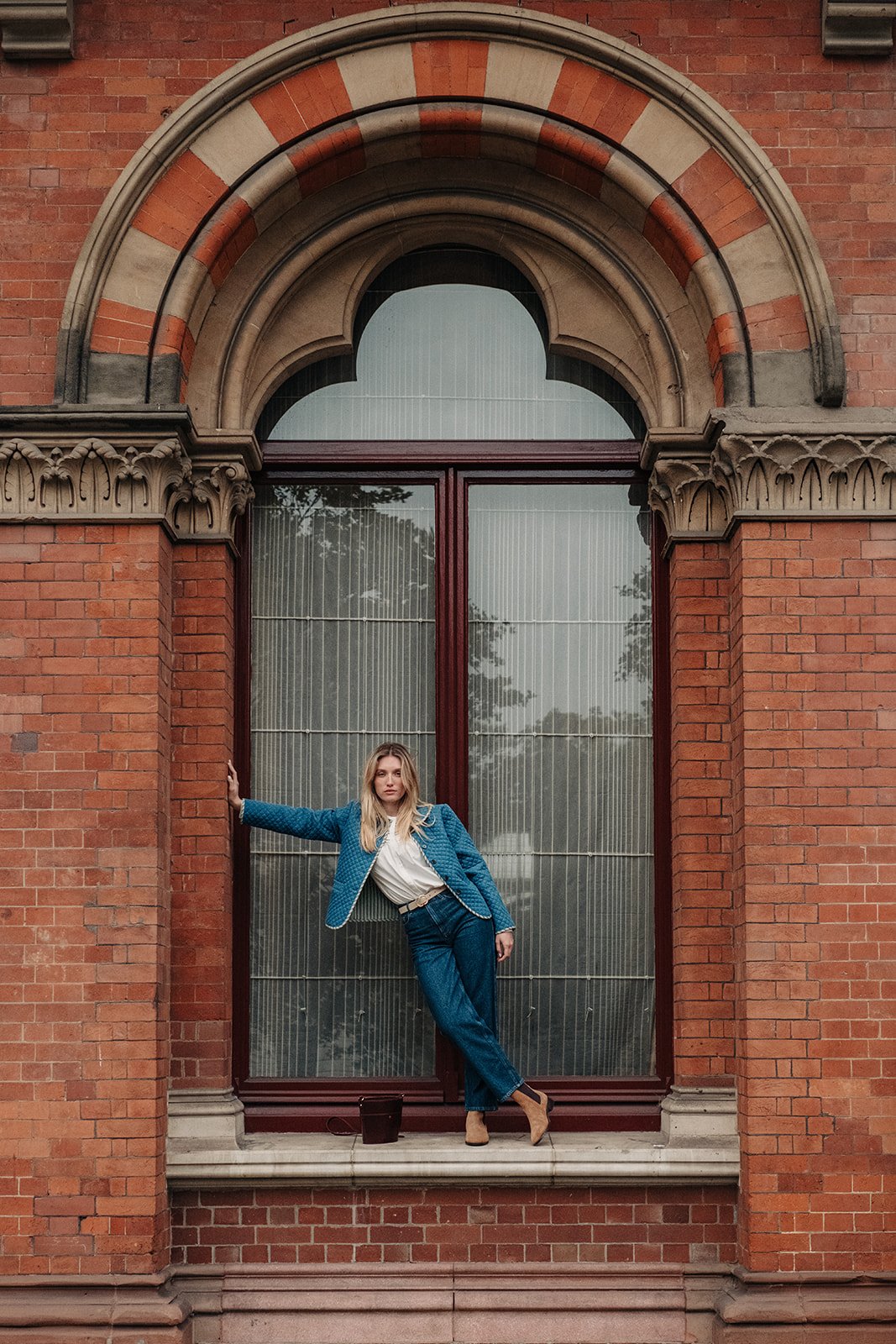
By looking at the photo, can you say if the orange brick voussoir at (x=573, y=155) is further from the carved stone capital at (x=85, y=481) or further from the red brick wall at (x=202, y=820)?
the red brick wall at (x=202, y=820)

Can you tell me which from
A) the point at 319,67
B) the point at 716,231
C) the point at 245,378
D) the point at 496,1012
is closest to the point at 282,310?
the point at 245,378

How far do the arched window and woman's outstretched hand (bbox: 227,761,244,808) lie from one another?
38 centimetres

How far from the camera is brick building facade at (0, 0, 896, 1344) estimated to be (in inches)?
266

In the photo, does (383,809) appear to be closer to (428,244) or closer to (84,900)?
(84,900)

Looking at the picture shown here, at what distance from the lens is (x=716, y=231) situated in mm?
7324

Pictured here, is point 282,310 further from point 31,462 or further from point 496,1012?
point 496,1012

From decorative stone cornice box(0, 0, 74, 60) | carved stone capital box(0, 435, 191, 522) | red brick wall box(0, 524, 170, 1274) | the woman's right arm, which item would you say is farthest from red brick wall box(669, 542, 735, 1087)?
decorative stone cornice box(0, 0, 74, 60)

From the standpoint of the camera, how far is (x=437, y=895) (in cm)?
727

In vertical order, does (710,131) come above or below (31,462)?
above

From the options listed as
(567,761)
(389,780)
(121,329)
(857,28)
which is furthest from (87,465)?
(857,28)

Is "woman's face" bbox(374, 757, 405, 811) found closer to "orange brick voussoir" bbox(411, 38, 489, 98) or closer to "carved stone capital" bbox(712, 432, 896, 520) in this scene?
"carved stone capital" bbox(712, 432, 896, 520)

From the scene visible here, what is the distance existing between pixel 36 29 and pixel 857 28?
13.0ft

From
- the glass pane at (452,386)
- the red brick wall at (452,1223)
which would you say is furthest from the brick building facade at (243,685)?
the glass pane at (452,386)

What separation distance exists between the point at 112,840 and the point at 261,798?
1102 millimetres
